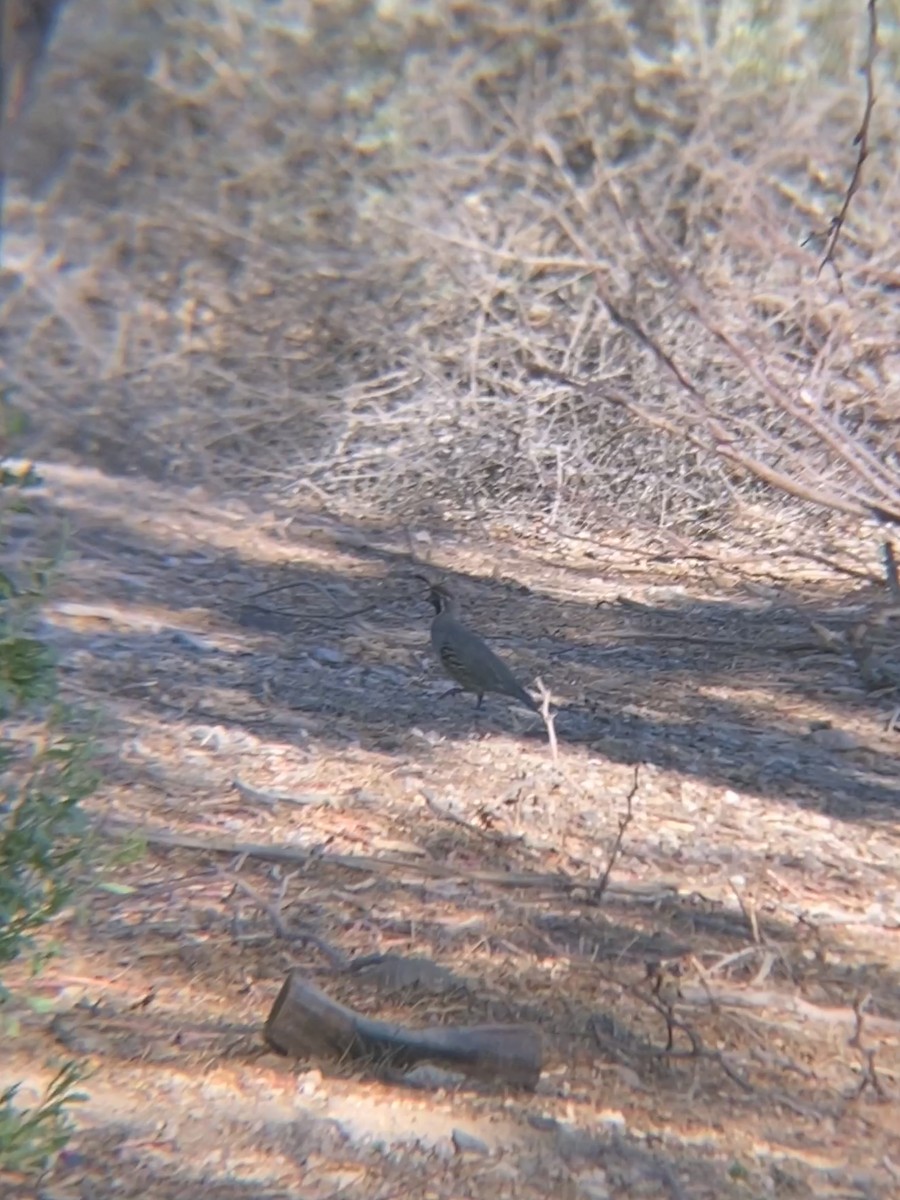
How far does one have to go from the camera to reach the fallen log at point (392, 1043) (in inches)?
117

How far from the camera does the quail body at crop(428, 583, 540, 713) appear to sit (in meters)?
5.05

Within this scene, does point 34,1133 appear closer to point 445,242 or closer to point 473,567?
point 473,567

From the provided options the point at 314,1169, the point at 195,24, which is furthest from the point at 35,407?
the point at 314,1169

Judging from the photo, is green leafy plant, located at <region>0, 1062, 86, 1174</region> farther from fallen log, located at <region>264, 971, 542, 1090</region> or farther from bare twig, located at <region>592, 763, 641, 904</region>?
bare twig, located at <region>592, 763, 641, 904</region>

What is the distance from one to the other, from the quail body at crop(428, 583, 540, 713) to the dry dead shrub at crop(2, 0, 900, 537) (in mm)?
2612

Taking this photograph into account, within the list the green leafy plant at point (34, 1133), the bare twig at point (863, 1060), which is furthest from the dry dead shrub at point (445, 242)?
the green leafy plant at point (34, 1133)

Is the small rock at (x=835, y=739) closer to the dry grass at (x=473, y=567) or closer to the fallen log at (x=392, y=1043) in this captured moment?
the dry grass at (x=473, y=567)

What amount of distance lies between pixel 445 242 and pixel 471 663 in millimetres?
3968

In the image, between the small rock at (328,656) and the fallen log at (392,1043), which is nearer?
the fallen log at (392,1043)

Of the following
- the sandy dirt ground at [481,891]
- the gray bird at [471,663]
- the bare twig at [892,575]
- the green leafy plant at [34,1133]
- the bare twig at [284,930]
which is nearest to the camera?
the green leafy plant at [34,1133]

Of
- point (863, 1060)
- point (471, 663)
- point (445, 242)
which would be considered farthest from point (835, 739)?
point (445, 242)

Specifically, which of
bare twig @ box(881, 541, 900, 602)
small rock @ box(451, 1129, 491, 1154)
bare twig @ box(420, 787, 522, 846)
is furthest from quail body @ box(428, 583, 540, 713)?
small rock @ box(451, 1129, 491, 1154)

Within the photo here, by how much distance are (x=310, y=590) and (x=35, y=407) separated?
2.86 m

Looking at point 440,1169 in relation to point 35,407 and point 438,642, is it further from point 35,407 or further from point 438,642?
point 35,407
